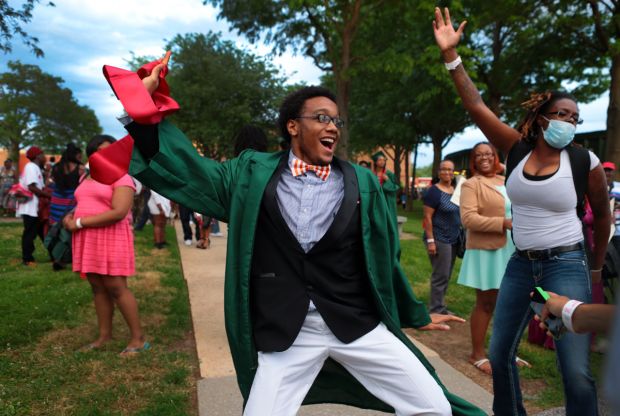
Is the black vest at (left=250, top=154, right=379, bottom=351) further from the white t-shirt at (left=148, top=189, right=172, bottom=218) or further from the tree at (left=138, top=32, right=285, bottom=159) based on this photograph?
the tree at (left=138, top=32, right=285, bottom=159)

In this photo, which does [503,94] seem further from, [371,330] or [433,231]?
[371,330]

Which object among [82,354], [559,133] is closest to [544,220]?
[559,133]

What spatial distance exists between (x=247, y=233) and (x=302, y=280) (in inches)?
12.6

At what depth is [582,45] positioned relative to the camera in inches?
684

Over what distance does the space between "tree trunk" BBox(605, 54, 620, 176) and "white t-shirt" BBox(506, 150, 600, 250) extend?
43.4 ft

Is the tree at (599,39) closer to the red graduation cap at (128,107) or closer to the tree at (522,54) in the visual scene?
the tree at (522,54)

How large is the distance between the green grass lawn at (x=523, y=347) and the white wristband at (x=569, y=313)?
153mm

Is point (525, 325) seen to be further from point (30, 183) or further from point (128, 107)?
point (30, 183)

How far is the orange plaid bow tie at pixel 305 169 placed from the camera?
230 cm

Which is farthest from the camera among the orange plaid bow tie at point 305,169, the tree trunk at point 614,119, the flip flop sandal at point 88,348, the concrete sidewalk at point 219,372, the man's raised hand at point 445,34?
the tree trunk at point 614,119

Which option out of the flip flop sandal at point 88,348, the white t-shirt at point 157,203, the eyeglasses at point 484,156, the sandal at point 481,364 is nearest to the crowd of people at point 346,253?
the sandal at point 481,364

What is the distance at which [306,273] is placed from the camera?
2111mm

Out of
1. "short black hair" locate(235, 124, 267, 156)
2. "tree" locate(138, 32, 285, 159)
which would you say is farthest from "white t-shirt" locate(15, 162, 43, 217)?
"tree" locate(138, 32, 285, 159)

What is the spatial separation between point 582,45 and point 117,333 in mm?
18671
